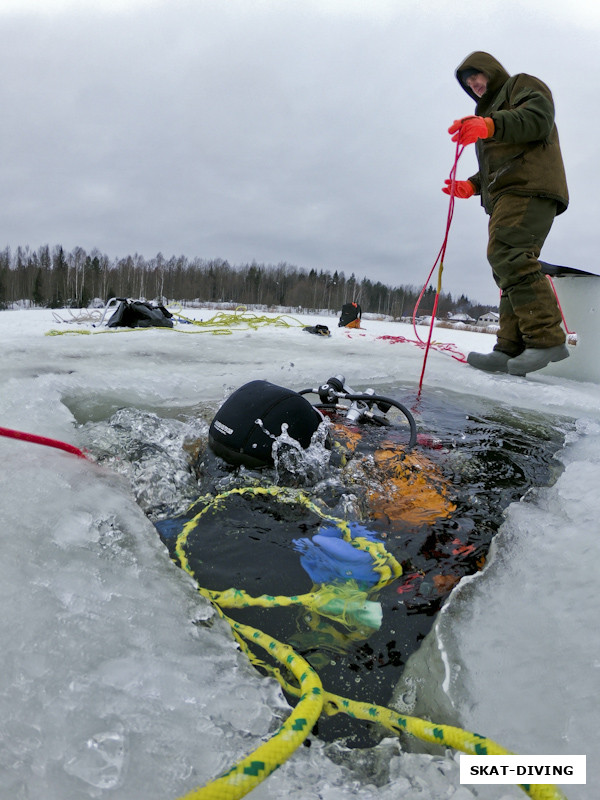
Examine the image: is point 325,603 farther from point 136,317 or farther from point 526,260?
point 136,317

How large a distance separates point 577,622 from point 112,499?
4.61ft

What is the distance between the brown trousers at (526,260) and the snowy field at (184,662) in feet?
7.61

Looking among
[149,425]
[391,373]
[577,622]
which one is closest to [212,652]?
[577,622]

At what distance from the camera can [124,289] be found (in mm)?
48344

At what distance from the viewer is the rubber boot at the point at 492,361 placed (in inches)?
176

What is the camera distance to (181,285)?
188 feet

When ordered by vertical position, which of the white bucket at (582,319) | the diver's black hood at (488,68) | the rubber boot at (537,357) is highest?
the diver's black hood at (488,68)

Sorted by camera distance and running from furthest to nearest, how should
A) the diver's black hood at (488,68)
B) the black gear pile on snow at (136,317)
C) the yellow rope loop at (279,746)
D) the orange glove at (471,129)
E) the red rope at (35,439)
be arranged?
1. the black gear pile on snow at (136,317)
2. the diver's black hood at (488,68)
3. the orange glove at (471,129)
4. the red rope at (35,439)
5. the yellow rope loop at (279,746)

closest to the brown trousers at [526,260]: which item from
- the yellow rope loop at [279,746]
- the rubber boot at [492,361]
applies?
the rubber boot at [492,361]

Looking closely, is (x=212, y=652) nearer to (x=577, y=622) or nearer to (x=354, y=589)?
(x=354, y=589)

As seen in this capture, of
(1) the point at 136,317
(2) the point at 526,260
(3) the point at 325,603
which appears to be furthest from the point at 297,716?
(1) the point at 136,317

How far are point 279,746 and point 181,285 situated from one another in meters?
60.2

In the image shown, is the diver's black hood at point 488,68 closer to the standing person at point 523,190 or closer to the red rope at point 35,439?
the standing person at point 523,190

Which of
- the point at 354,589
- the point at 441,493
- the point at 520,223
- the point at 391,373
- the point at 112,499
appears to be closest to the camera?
the point at 354,589
